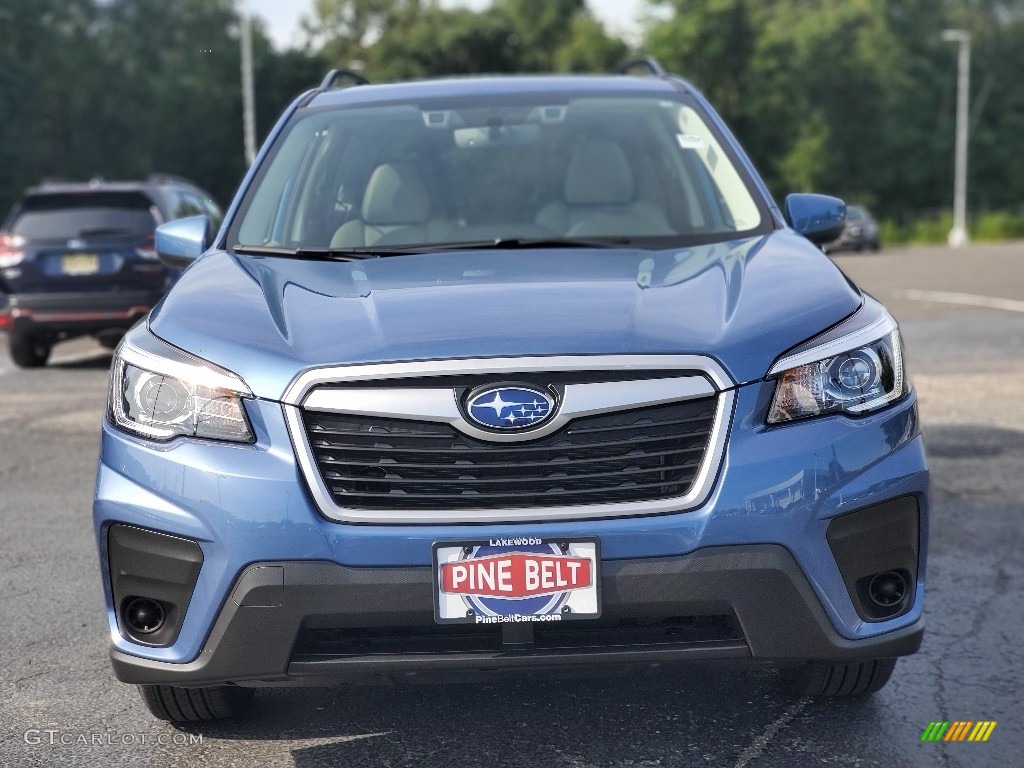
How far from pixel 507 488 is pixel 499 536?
117 millimetres

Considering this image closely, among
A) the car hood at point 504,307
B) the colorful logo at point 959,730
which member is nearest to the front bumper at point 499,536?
the car hood at point 504,307

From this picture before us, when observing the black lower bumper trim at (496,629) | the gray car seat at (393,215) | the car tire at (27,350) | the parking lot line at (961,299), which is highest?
the gray car seat at (393,215)

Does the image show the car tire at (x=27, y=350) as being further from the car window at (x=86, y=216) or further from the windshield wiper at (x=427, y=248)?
the windshield wiper at (x=427, y=248)

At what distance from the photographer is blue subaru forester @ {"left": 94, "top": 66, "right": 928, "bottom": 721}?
310 centimetres

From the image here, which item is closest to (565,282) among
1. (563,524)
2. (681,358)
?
(681,358)

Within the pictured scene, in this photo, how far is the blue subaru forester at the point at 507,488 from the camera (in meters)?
3.10

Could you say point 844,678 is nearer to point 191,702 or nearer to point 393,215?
point 191,702

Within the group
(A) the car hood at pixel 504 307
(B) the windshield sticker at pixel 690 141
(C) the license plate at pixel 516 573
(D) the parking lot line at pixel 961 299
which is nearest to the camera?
(C) the license plate at pixel 516 573

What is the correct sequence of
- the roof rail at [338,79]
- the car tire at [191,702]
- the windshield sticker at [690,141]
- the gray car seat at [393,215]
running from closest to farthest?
1. the car tire at [191,702]
2. the gray car seat at [393,215]
3. the windshield sticker at [690,141]
4. the roof rail at [338,79]

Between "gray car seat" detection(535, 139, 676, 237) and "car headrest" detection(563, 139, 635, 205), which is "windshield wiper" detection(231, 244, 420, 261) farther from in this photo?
"car headrest" detection(563, 139, 635, 205)

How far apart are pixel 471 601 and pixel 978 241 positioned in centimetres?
5929

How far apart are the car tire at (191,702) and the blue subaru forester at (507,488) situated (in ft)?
0.09

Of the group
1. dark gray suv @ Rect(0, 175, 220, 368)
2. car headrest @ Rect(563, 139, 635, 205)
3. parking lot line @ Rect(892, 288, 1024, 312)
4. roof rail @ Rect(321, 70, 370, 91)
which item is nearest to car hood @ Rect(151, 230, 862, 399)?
car headrest @ Rect(563, 139, 635, 205)

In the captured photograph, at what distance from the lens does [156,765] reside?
3492 millimetres
